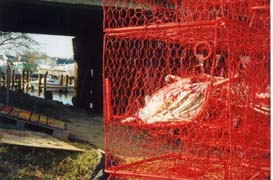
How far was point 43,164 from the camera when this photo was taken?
6043 mm

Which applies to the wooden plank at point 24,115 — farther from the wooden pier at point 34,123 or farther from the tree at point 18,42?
the tree at point 18,42

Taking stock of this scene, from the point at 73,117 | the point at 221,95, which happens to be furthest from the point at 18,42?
the point at 221,95

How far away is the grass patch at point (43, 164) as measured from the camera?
574 centimetres

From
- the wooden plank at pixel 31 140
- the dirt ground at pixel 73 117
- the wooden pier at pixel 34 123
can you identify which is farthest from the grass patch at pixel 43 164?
the dirt ground at pixel 73 117

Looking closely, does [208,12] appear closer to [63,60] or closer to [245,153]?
[245,153]

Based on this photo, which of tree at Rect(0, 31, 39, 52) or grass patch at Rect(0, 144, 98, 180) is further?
tree at Rect(0, 31, 39, 52)

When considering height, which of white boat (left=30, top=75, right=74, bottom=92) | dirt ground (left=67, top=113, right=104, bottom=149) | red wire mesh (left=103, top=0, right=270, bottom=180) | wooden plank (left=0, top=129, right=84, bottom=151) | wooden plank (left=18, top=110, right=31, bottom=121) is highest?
red wire mesh (left=103, top=0, right=270, bottom=180)

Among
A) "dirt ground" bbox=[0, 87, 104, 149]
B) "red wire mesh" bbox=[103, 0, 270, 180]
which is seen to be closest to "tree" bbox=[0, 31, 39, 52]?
"dirt ground" bbox=[0, 87, 104, 149]

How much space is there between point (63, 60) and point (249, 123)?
62.9m

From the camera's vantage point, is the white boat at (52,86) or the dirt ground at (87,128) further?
the white boat at (52,86)

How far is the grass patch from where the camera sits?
574 centimetres

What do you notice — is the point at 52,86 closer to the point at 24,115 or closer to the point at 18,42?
Result: the point at 18,42

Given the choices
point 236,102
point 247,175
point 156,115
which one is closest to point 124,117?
point 156,115

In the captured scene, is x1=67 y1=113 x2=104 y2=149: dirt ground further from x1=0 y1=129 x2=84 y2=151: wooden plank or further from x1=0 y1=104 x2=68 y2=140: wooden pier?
x1=0 y1=129 x2=84 y2=151: wooden plank
